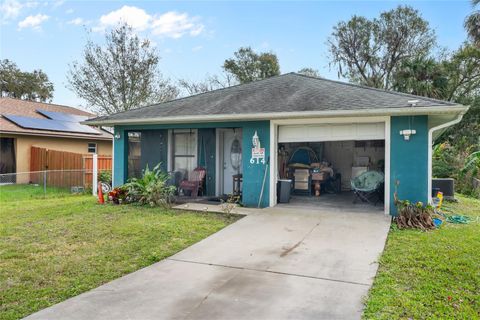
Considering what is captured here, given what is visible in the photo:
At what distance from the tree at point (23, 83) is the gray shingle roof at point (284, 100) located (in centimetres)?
2824

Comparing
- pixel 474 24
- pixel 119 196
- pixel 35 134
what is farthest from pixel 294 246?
pixel 474 24

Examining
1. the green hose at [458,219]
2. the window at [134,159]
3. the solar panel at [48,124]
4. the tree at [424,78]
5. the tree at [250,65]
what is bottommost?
the green hose at [458,219]

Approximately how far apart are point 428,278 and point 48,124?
18.7 m

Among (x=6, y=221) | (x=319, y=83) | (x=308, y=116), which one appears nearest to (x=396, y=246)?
(x=308, y=116)

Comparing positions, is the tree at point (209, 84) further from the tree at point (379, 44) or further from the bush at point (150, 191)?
the bush at point (150, 191)

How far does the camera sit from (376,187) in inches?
377

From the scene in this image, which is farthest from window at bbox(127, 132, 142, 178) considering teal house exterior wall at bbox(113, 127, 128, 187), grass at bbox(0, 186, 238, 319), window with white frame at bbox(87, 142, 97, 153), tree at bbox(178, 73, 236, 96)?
tree at bbox(178, 73, 236, 96)

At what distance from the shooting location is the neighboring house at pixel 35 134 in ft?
54.5

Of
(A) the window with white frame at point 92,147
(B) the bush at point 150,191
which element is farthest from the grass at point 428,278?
(A) the window with white frame at point 92,147

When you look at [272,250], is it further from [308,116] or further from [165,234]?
[308,116]

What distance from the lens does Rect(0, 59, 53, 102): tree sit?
1298 inches

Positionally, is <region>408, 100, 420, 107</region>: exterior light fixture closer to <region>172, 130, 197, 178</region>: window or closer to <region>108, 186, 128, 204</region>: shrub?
<region>172, 130, 197, 178</region>: window

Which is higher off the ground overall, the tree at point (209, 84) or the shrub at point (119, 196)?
the tree at point (209, 84)

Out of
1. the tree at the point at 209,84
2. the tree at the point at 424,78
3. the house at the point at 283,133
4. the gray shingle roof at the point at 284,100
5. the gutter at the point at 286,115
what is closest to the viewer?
the gutter at the point at 286,115
